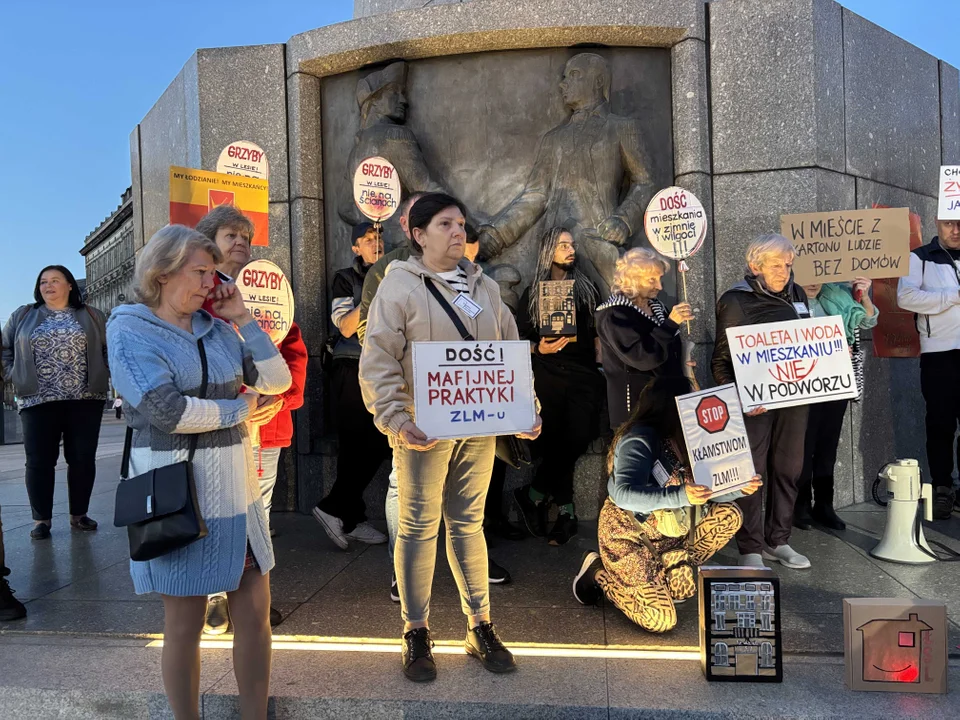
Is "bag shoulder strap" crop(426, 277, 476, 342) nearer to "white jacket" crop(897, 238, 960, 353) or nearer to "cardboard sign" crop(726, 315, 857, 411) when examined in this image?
"cardboard sign" crop(726, 315, 857, 411)

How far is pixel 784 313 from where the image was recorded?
425cm

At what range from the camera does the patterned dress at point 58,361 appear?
17.5 feet

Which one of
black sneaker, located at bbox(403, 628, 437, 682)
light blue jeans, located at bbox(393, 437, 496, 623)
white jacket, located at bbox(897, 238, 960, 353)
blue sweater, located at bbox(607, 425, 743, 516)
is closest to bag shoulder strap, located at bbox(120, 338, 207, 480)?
light blue jeans, located at bbox(393, 437, 496, 623)

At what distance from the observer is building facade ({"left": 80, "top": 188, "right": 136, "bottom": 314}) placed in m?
70.8

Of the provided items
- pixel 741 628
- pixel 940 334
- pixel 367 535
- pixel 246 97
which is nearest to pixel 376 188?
pixel 246 97

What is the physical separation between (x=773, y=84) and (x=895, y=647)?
13.3 feet

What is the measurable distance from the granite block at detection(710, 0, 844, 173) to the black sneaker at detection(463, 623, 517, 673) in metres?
3.88

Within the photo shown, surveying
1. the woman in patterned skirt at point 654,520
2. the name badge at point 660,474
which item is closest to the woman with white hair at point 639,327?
the woman in patterned skirt at point 654,520

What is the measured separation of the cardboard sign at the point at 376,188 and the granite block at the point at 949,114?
16.0 feet

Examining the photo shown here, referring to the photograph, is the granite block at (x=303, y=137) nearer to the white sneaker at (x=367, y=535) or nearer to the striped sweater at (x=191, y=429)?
the white sneaker at (x=367, y=535)

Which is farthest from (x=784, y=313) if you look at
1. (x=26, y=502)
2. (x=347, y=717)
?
(x=26, y=502)

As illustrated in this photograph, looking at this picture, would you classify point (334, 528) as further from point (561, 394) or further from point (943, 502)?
point (943, 502)

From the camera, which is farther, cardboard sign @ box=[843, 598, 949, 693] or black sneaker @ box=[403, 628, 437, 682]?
black sneaker @ box=[403, 628, 437, 682]

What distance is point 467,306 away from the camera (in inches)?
117
